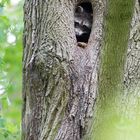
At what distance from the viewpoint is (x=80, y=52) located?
243 centimetres

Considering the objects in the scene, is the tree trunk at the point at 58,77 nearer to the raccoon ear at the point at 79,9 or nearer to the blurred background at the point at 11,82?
the raccoon ear at the point at 79,9

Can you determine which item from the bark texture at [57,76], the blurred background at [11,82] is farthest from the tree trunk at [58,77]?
the blurred background at [11,82]

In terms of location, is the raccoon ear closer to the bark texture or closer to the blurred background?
the bark texture

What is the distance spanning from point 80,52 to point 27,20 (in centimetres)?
39

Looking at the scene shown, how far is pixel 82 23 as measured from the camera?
101 inches

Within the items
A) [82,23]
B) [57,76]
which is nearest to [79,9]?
[82,23]

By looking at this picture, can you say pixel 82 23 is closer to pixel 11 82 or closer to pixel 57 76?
pixel 57 76

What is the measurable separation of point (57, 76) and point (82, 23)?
0.42 meters

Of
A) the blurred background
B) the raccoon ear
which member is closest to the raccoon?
the raccoon ear

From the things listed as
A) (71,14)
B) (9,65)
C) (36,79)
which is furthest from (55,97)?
(9,65)

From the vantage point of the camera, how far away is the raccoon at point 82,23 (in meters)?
2.55

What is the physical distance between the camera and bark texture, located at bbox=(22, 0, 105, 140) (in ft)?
7.49

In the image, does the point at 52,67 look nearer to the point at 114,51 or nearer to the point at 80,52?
the point at 80,52

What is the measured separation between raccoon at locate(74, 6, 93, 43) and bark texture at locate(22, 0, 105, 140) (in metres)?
0.06
